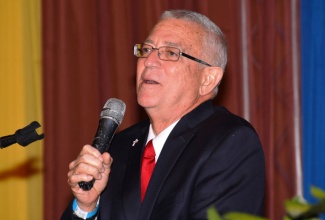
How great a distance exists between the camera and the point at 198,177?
2168mm

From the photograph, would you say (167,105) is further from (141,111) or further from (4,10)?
(4,10)

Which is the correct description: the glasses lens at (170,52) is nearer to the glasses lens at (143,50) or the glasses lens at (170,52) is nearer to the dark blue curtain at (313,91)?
the glasses lens at (143,50)

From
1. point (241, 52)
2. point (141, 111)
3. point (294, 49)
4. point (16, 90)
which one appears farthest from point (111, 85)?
point (294, 49)

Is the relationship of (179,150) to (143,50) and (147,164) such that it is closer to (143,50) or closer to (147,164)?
(147,164)

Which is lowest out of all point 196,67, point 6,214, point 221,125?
point 6,214

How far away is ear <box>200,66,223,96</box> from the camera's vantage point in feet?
8.45

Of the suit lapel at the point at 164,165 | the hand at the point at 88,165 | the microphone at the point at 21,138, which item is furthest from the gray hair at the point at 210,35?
the microphone at the point at 21,138

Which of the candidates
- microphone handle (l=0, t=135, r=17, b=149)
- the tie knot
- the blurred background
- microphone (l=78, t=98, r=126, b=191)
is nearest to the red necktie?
the tie knot

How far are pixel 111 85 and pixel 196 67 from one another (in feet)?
4.78

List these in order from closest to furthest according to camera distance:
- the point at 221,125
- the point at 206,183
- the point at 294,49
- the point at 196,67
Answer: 1. the point at 206,183
2. the point at 221,125
3. the point at 196,67
4. the point at 294,49

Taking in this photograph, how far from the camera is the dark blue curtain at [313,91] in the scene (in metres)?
3.64

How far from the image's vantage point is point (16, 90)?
151 inches

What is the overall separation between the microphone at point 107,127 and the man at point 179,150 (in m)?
0.03

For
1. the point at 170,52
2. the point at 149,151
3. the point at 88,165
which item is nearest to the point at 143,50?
the point at 170,52
